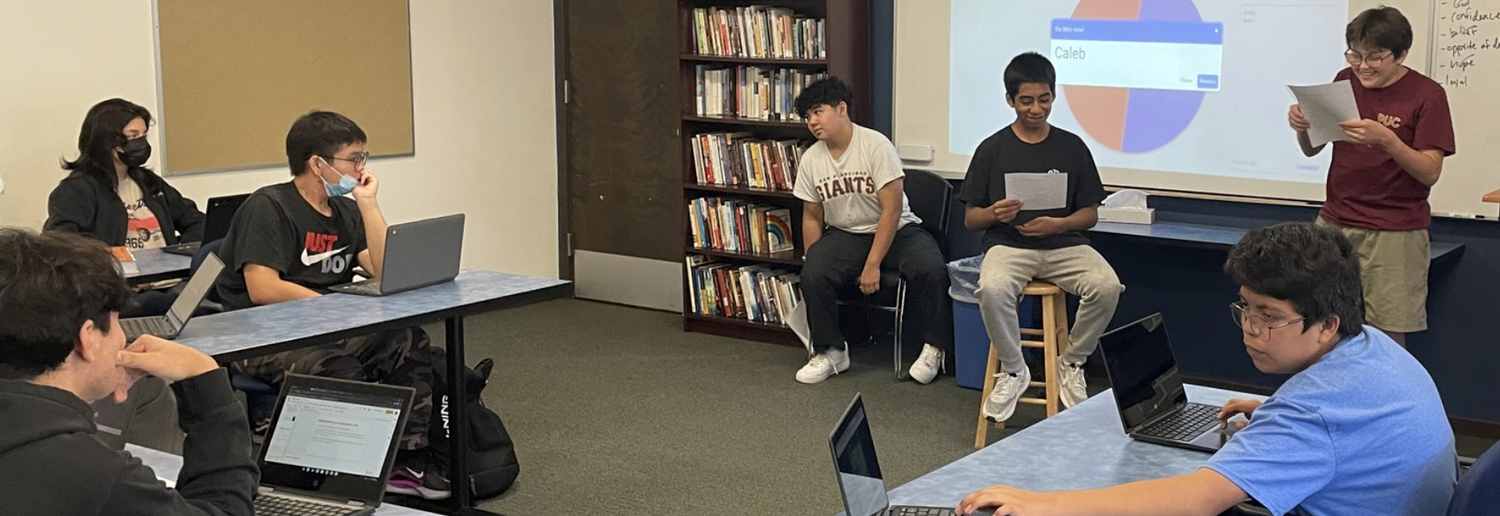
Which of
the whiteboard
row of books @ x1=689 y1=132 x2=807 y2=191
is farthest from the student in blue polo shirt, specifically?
row of books @ x1=689 y1=132 x2=807 y2=191

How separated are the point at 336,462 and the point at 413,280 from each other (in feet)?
4.96

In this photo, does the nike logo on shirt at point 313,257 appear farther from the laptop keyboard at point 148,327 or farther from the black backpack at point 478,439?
the laptop keyboard at point 148,327

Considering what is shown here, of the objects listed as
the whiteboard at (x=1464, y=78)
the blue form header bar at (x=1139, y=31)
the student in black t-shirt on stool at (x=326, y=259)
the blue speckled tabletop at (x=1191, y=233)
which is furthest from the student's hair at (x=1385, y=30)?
the student in black t-shirt on stool at (x=326, y=259)

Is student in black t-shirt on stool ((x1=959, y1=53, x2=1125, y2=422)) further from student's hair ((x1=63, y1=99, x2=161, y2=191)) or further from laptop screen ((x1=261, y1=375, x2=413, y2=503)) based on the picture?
student's hair ((x1=63, y1=99, x2=161, y2=191))

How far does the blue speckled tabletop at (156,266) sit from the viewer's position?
4.25m

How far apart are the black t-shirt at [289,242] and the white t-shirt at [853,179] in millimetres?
1965

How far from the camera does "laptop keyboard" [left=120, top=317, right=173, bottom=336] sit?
3304mm

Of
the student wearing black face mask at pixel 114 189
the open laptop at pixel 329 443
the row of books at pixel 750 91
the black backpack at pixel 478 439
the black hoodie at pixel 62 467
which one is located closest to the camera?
the black hoodie at pixel 62 467

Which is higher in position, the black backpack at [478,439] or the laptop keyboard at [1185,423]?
the laptop keyboard at [1185,423]

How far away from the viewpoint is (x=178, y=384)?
6.51 ft

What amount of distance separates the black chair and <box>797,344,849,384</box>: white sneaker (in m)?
0.21

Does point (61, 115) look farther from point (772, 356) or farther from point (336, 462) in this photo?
point (336, 462)

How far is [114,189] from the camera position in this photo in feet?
15.7

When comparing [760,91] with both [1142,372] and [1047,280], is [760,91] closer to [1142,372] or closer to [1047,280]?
[1047,280]
